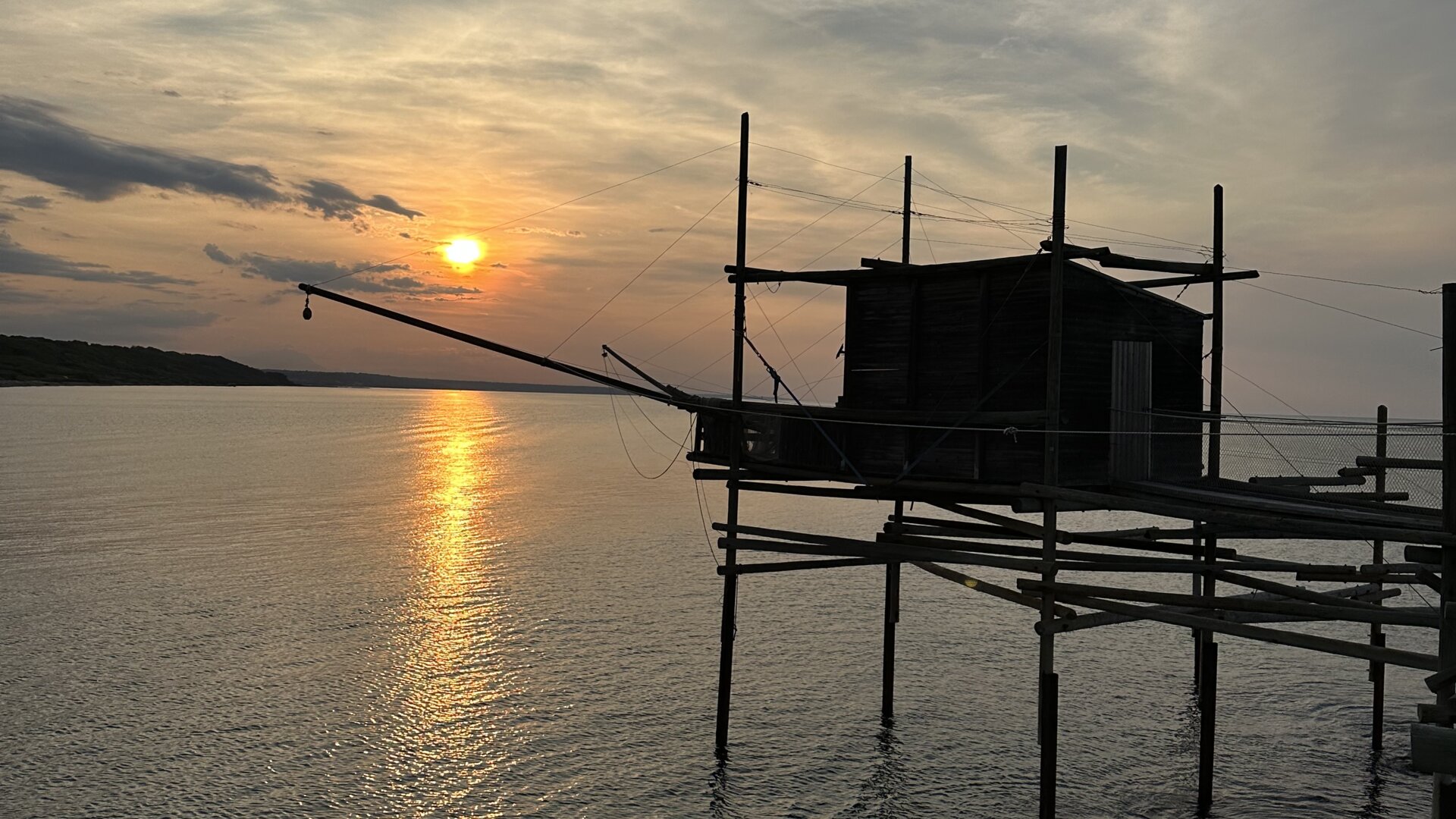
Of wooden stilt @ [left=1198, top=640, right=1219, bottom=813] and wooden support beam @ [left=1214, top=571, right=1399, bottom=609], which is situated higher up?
wooden support beam @ [left=1214, top=571, right=1399, bottom=609]

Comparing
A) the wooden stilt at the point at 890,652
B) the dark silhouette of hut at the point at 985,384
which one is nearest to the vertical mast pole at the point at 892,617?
the wooden stilt at the point at 890,652

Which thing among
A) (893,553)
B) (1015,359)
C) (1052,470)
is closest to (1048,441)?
(1052,470)

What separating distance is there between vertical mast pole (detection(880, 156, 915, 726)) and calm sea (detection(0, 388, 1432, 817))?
1.78ft

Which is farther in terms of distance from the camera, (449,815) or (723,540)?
(723,540)

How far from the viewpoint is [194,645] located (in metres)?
27.7

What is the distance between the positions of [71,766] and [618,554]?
2792cm

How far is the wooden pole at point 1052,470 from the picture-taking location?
15.2 m

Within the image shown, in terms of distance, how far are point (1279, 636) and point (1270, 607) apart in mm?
644

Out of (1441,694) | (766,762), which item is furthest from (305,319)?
(1441,694)

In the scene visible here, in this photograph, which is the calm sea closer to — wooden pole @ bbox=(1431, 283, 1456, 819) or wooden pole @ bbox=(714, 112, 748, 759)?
wooden pole @ bbox=(714, 112, 748, 759)

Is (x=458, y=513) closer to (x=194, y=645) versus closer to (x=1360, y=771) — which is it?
(x=194, y=645)

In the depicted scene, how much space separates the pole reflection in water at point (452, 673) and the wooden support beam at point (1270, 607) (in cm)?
1068

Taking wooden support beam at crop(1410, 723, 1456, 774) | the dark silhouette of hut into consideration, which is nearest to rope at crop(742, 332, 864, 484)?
the dark silhouette of hut

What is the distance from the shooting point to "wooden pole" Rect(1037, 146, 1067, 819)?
49.8 feet
